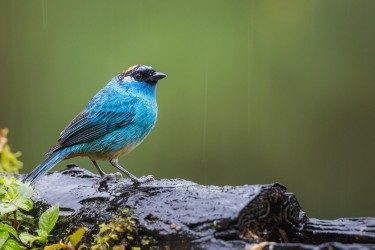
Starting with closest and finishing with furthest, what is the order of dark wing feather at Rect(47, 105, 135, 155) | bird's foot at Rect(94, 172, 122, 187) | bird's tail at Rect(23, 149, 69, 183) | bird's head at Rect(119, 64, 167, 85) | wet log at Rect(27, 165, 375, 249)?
wet log at Rect(27, 165, 375, 249) < bird's foot at Rect(94, 172, 122, 187) < bird's tail at Rect(23, 149, 69, 183) < dark wing feather at Rect(47, 105, 135, 155) < bird's head at Rect(119, 64, 167, 85)

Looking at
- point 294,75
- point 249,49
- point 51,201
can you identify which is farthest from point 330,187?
point 51,201

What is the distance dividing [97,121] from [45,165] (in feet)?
1.65

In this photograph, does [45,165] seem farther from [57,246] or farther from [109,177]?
[57,246]

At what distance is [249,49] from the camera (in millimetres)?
8148

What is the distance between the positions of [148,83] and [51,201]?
1.44 m

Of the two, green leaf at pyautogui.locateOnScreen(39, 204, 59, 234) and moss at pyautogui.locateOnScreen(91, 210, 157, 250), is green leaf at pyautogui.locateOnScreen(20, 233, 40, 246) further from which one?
moss at pyautogui.locateOnScreen(91, 210, 157, 250)

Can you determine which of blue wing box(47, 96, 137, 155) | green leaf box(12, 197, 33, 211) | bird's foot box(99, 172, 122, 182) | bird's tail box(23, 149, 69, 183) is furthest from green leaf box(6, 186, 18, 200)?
blue wing box(47, 96, 137, 155)

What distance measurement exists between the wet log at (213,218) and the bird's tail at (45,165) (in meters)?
0.59

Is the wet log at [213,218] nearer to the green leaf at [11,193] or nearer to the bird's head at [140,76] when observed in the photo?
the green leaf at [11,193]

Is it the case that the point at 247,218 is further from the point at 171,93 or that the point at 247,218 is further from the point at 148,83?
the point at 171,93

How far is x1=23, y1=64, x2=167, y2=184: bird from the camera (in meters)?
4.21

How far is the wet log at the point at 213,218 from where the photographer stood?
2658 millimetres

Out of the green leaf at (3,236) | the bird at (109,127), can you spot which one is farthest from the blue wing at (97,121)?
the green leaf at (3,236)

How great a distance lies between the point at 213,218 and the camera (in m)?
2.70
